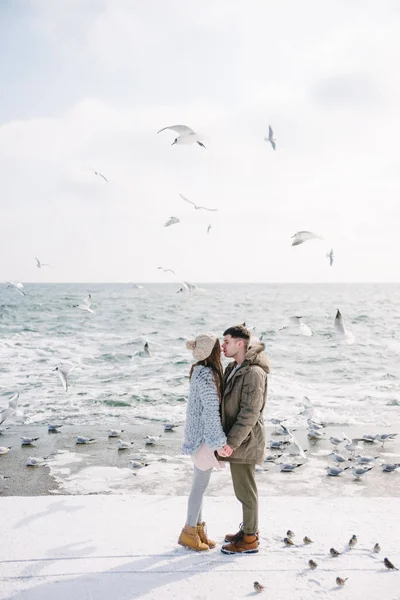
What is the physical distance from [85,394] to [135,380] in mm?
2127

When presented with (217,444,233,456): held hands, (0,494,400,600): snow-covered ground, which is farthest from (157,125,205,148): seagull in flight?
(0,494,400,600): snow-covered ground

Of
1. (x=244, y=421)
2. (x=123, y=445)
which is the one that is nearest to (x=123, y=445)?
(x=123, y=445)

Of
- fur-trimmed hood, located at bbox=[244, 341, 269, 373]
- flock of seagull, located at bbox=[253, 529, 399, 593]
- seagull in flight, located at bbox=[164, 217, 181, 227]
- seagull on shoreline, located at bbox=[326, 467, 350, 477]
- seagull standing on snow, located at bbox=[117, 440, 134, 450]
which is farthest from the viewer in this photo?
seagull standing on snow, located at bbox=[117, 440, 134, 450]

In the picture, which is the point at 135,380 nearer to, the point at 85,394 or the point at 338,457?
the point at 85,394

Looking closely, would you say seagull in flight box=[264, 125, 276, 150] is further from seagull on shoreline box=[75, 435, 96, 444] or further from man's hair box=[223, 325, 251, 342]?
seagull on shoreline box=[75, 435, 96, 444]

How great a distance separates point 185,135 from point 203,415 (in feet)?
10.1

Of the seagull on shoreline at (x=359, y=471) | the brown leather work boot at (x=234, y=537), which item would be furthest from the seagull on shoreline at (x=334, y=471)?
the brown leather work boot at (x=234, y=537)

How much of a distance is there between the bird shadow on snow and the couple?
16cm

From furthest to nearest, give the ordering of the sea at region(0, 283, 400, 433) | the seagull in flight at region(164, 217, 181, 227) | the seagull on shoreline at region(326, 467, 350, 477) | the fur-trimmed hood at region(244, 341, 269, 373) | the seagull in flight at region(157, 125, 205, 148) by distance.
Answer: the sea at region(0, 283, 400, 433), the seagull in flight at region(164, 217, 181, 227), the seagull on shoreline at region(326, 467, 350, 477), the seagull in flight at region(157, 125, 205, 148), the fur-trimmed hood at region(244, 341, 269, 373)

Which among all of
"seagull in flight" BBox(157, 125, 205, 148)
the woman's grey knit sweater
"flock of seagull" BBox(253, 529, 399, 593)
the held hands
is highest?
"seagull in flight" BBox(157, 125, 205, 148)

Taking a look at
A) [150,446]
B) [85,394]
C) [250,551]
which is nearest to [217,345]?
[250,551]

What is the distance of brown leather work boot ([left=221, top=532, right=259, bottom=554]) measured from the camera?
3557 millimetres

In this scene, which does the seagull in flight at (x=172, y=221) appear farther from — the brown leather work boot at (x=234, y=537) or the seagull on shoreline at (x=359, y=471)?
the brown leather work boot at (x=234, y=537)

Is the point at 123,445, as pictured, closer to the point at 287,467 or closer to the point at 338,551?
the point at 287,467
